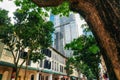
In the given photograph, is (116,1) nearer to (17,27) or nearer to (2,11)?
(17,27)

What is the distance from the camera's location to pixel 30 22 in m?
14.3

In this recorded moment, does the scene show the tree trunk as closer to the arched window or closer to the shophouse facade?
the shophouse facade

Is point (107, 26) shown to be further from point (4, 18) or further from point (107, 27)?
point (4, 18)

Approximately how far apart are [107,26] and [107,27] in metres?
0.01

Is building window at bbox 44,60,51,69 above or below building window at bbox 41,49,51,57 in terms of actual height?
below

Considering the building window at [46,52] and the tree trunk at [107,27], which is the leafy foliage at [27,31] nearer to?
the building window at [46,52]

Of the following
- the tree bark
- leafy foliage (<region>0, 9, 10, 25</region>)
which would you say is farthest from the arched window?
the tree bark

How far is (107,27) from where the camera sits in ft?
5.52

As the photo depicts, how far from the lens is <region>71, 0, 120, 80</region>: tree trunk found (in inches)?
62.9

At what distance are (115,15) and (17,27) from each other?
14.5 meters

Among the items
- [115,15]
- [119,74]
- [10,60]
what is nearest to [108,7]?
[115,15]

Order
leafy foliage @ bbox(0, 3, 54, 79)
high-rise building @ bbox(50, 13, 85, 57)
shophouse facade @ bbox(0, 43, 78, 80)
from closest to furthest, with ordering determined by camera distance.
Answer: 1. leafy foliage @ bbox(0, 3, 54, 79)
2. shophouse facade @ bbox(0, 43, 78, 80)
3. high-rise building @ bbox(50, 13, 85, 57)

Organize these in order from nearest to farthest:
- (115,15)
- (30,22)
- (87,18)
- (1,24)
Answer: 1. (115,15)
2. (87,18)
3. (30,22)
4. (1,24)

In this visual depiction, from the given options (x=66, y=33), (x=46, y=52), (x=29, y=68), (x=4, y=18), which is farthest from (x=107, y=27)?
(x=66, y=33)
